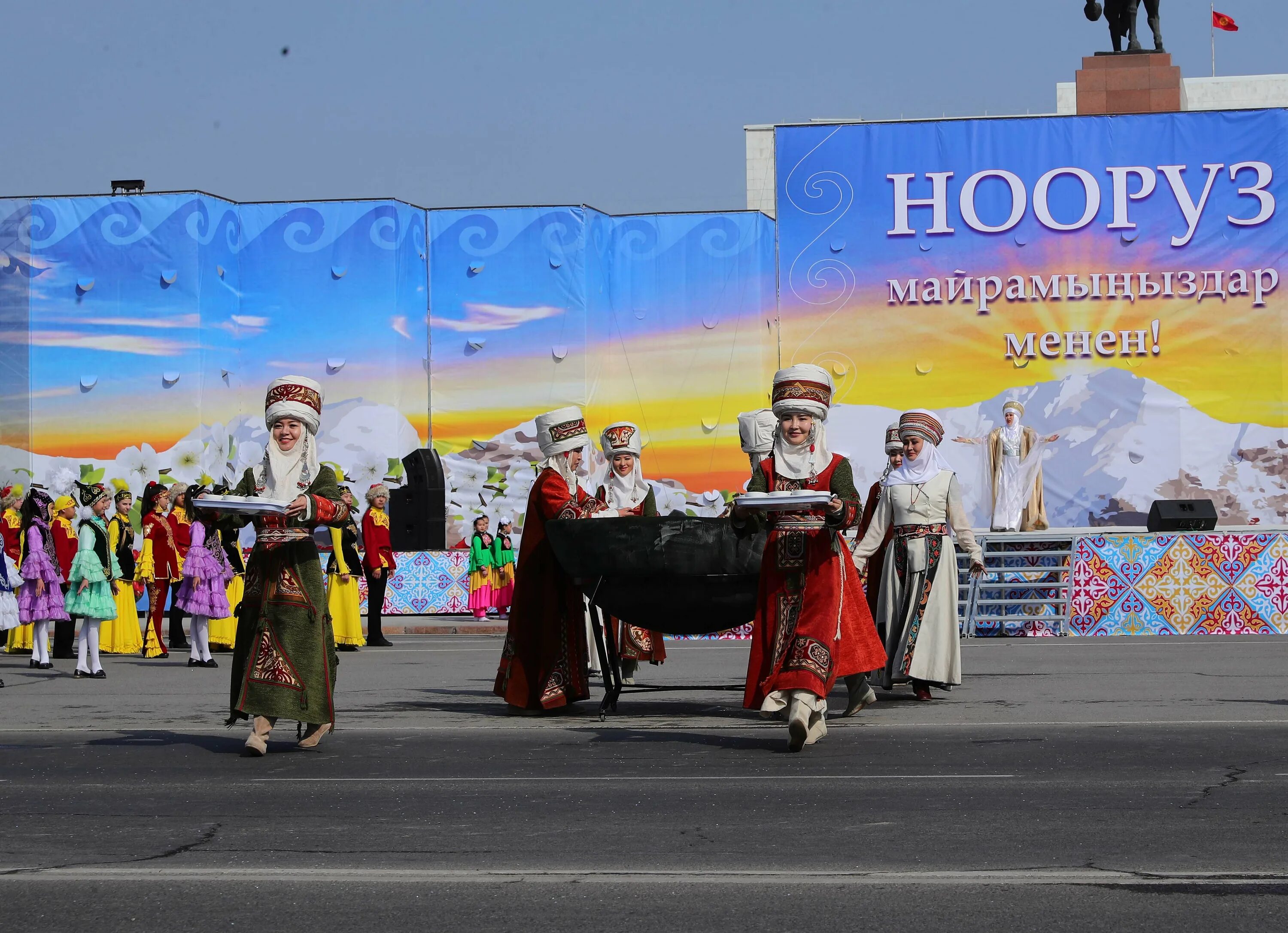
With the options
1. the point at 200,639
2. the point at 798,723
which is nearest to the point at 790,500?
the point at 798,723

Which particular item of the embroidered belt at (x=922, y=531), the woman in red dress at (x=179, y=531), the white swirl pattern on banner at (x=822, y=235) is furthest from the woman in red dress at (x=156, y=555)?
the white swirl pattern on banner at (x=822, y=235)

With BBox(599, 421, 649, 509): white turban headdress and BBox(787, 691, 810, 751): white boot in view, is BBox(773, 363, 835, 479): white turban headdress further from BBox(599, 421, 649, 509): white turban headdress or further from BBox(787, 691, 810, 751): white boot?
BBox(599, 421, 649, 509): white turban headdress

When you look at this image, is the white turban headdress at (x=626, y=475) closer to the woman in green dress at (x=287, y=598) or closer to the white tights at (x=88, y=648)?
the woman in green dress at (x=287, y=598)

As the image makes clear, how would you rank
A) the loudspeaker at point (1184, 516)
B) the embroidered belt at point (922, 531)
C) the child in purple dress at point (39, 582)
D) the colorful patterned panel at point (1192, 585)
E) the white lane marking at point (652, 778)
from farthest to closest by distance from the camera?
the loudspeaker at point (1184, 516) → the colorful patterned panel at point (1192, 585) → the child in purple dress at point (39, 582) → the embroidered belt at point (922, 531) → the white lane marking at point (652, 778)

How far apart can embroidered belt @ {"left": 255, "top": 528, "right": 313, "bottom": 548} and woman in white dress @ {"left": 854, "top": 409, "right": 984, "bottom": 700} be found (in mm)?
4300

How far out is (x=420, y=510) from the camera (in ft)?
100

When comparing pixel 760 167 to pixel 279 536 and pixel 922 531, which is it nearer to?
pixel 922 531

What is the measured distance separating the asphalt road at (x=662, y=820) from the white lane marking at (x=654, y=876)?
0.02 m

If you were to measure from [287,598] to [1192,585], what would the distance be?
14131mm

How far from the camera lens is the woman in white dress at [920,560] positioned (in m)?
12.7

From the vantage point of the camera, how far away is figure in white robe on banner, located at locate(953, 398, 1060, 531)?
2922cm

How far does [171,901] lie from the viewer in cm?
584

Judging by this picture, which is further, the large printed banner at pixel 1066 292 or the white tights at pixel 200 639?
the large printed banner at pixel 1066 292

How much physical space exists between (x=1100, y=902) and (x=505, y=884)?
6.11 feet
